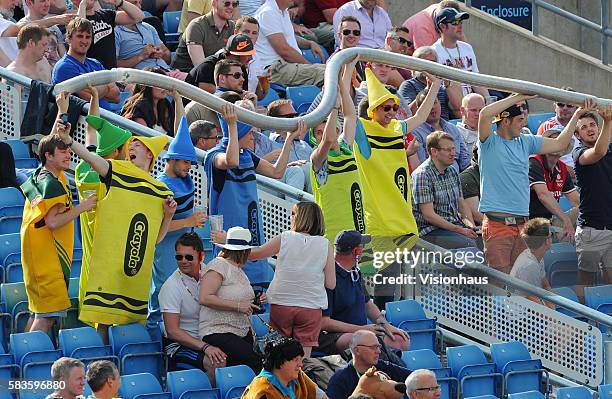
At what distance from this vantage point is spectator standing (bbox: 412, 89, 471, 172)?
13.7 metres

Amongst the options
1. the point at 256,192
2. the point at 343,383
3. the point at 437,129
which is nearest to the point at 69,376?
the point at 343,383

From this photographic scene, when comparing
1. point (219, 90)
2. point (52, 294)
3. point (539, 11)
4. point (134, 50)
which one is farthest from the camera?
point (539, 11)

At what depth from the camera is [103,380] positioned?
921cm

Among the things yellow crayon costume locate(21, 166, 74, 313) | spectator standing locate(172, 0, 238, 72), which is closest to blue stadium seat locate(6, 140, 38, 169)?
yellow crayon costume locate(21, 166, 74, 313)

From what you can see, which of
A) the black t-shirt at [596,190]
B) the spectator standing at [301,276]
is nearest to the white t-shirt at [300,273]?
the spectator standing at [301,276]

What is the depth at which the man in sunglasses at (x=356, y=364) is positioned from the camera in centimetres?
1033

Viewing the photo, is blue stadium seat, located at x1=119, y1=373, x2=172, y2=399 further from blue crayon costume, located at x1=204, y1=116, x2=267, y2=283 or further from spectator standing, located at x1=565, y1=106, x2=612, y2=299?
spectator standing, located at x1=565, y1=106, x2=612, y2=299

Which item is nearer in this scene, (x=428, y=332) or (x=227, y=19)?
(x=428, y=332)

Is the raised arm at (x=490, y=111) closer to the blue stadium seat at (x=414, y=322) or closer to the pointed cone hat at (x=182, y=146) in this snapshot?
the blue stadium seat at (x=414, y=322)

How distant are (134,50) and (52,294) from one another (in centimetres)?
445

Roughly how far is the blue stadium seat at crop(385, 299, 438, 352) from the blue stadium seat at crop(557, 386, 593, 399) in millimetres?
933

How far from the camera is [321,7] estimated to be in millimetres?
16766

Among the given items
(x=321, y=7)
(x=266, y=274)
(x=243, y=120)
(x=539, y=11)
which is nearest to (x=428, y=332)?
(x=266, y=274)

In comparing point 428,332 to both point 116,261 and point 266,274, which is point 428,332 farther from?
point 116,261
